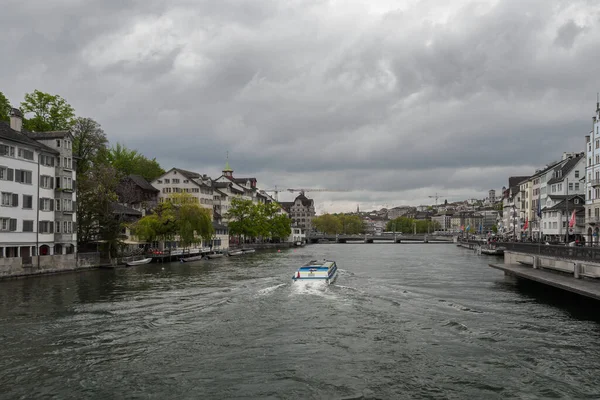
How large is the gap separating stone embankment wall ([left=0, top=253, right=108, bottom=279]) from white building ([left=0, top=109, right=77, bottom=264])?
45.3 inches

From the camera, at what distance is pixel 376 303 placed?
3475cm

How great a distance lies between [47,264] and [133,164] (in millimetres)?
68158

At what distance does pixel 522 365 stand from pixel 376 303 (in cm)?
1495

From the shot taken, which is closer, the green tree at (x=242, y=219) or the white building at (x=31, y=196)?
the white building at (x=31, y=196)

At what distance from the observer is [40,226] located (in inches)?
2298

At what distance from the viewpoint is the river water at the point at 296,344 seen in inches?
698

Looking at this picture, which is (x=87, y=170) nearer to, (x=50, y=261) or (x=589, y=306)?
(x=50, y=261)

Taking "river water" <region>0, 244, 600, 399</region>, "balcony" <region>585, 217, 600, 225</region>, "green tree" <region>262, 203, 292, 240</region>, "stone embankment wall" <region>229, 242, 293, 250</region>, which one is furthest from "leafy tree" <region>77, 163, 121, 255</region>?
"balcony" <region>585, 217, 600, 225</region>

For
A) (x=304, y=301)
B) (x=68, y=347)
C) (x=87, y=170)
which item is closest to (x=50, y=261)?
(x=87, y=170)

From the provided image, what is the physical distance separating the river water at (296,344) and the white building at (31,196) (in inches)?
588

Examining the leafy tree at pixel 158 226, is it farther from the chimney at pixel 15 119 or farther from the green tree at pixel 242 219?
the green tree at pixel 242 219

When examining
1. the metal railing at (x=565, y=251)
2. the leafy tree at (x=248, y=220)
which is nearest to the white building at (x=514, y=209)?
the leafy tree at (x=248, y=220)

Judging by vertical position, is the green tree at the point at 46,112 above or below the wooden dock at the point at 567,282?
above

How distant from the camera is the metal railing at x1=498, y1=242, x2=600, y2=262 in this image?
35.4 m
